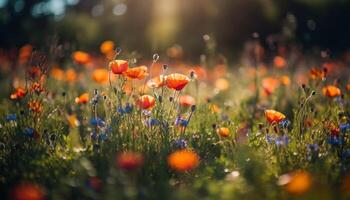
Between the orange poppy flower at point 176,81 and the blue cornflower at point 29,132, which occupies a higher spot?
the orange poppy flower at point 176,81

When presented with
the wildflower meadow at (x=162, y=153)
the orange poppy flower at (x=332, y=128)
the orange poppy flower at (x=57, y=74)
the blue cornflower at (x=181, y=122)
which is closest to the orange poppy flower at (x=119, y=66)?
the wildflower meadow at (x=162, y=153)

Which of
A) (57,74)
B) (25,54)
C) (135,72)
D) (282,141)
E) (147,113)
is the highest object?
(25,54)

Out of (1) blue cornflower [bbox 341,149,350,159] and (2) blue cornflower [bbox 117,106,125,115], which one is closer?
(1) blue cornflower [bbox 341,149,350,159]

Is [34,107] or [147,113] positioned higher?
[34,107]

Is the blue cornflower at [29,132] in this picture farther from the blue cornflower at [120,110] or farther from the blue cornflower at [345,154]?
the blue cornflower at [345,154]

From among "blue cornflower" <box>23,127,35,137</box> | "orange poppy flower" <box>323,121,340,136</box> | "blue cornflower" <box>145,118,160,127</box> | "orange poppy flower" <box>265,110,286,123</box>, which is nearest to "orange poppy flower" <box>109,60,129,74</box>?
"blue cornflower" <box>145,118,160,127</box>

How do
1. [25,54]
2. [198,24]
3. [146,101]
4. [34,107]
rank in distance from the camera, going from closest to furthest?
[146,101] → [34,107] → [25,54] → [198,24]

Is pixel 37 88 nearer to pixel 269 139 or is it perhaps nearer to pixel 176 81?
pixel 176 81

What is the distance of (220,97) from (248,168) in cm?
333

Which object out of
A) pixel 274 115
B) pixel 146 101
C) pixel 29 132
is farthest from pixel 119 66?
Result: pixel 274 115

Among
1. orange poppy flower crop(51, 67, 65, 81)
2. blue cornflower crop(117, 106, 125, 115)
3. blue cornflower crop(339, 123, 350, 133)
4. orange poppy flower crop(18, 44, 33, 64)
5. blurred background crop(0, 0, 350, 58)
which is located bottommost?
blue cornflower crop(339, 123, 350, 133)

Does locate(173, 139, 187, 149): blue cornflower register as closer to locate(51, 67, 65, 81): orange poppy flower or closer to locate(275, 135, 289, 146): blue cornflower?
locate(275, 135, 289, 146): blue cornflower

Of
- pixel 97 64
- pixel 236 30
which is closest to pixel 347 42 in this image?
pixel 236 30

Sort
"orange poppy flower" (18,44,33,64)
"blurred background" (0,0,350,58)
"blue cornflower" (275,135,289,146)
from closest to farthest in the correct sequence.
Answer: "blue cornflower" (275,135,289,146), "orange poppy flower" (18,44,33,64), "blurred background" (0,0,350,58)
